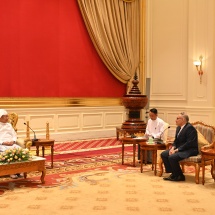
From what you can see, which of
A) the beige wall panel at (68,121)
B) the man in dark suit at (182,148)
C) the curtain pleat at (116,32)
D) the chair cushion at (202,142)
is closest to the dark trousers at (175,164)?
the man in dark suit at (182,148)

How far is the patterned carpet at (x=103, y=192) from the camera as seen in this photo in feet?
14.7

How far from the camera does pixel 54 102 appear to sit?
10289mm

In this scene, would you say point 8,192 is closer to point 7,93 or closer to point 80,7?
point 7,93

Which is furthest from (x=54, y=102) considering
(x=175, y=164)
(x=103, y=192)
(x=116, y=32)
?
(x=103, y=192)

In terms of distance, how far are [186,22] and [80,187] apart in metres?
7.09

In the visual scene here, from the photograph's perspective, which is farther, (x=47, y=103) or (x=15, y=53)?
(x=47, y=103)

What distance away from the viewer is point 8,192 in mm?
5164

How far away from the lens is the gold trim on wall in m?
9.43

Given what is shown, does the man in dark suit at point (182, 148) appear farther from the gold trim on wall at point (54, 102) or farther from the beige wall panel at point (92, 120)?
the beige wall panel at point (92, 120)

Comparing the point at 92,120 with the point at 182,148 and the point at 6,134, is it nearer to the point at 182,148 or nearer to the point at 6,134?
the point at 6,134

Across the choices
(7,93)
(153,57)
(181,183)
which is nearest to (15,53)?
(7,93)

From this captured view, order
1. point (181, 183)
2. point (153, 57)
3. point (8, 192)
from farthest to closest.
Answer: point (153, 57) → point (181, 183) → point (8, 192)

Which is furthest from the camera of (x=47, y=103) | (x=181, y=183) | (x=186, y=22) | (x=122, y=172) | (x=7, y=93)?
(x=186, y=22)

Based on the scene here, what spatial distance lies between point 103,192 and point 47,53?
570 centimetres
